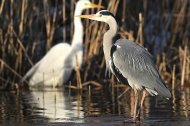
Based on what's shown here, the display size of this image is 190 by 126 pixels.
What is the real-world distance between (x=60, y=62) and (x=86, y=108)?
12.4 ft

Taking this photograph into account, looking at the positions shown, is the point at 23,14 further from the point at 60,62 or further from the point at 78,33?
the point at 60,62

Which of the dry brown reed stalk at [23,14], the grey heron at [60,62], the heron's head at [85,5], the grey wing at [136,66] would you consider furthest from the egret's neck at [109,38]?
the heron's head at [85,5]

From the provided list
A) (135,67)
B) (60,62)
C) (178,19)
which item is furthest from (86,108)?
(178,19)

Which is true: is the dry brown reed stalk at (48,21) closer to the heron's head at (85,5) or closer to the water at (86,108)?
the heron's head at (85,5)

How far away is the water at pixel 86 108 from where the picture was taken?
759 centimetres

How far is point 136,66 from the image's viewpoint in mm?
7922

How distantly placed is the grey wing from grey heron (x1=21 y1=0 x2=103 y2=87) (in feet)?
13.5

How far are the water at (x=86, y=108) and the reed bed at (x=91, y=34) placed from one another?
2.59 feet

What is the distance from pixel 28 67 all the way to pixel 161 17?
3.14 meters

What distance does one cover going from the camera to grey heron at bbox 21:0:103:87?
12242mm

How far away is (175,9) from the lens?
45.2 feet

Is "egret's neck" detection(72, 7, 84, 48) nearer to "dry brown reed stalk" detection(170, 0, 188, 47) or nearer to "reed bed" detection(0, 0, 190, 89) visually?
"reed bed" detection(0, 0, 190, 89)

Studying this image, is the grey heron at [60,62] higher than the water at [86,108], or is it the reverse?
the grey heron at [60,62]

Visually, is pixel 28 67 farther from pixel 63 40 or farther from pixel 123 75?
pixel 123 75
